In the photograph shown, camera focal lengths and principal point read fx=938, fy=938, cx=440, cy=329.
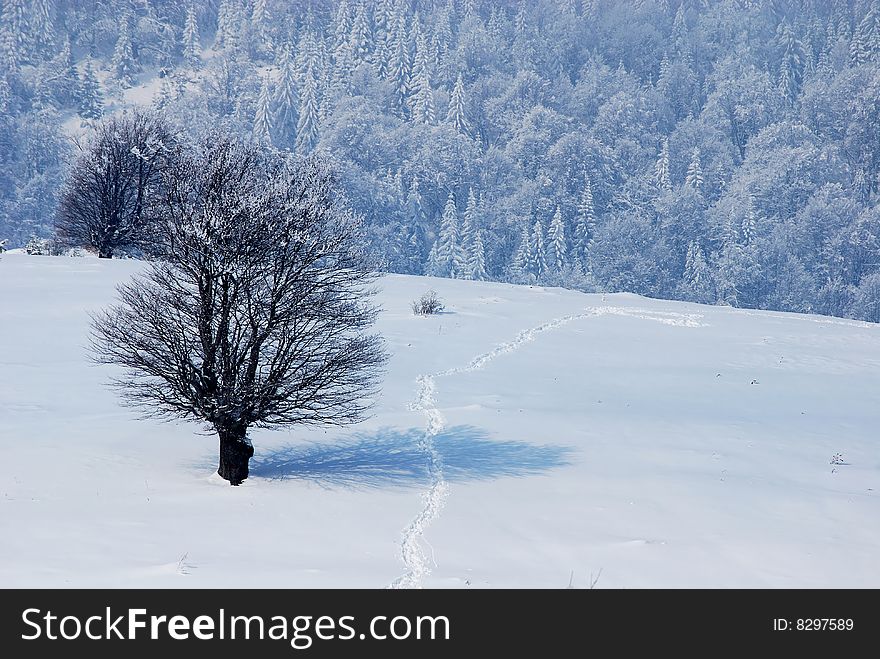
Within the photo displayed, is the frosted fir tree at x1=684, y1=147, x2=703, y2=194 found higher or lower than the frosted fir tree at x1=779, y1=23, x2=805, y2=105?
lower

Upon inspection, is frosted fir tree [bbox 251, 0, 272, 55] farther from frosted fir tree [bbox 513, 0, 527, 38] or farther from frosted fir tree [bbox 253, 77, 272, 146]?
frosted fir tree [bbox 513, 0, 527, 38]

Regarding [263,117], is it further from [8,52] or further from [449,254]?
[8,52]

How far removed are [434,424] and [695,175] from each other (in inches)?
4158

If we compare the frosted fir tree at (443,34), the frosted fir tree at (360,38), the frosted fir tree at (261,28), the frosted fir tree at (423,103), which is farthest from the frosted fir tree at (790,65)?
the frosted fir tree at (261,28)

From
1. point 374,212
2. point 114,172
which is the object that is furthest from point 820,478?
point 374,212

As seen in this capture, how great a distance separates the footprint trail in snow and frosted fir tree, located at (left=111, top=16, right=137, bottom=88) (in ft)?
447

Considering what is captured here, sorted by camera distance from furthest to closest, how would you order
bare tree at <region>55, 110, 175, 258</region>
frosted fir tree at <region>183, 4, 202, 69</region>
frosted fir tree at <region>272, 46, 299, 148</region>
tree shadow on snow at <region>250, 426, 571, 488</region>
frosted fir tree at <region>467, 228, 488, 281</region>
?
frosted fir tree at <region>183, 4, 202, 69</region> < frosted fir tree at <region>272, 46, 299, 148</region> < frosted fir tree at <region>467, 228, 488, 281</region> < bare tree at <region>55, 110, 175, 258</region> < tree shadow on snow at <region>250, 426, 571, 488</region>

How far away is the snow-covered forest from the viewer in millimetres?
103625

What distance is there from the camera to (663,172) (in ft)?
413

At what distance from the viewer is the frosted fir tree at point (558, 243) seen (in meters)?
107

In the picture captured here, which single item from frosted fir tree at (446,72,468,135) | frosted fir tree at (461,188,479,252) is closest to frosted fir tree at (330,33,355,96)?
frosted fir tree at (446,72,468,135)

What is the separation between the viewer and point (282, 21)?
182 metres

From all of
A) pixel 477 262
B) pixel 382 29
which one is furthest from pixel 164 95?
pixel 477 262

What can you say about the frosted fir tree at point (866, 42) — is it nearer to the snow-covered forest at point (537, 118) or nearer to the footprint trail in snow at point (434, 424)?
the snow-covered forest at point (537, 118)
